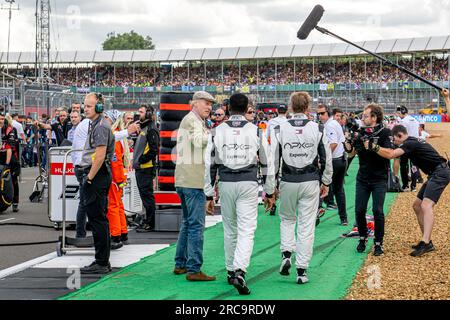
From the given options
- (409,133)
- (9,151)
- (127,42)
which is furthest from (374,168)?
(127,42)

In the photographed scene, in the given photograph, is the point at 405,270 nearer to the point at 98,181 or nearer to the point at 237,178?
the point at 237,178

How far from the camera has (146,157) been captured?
41.0 feet

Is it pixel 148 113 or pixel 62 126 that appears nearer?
pixel 148 113

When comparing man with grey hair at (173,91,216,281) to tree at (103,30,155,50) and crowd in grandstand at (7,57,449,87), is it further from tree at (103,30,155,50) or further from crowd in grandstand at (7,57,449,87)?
tree at (103,30,155,50)

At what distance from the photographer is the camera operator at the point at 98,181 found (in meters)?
8.71

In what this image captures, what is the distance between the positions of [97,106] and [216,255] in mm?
2572

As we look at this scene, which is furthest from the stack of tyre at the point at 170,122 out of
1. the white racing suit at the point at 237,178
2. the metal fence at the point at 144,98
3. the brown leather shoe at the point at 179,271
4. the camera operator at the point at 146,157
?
the white racing suit at the point at 237,178

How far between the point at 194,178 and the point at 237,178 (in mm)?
688

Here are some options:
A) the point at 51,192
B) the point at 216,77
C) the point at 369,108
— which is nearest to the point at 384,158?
the point at 369,108

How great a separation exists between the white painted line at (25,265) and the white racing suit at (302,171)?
10.4ft

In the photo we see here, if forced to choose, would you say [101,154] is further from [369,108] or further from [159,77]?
[159,77]

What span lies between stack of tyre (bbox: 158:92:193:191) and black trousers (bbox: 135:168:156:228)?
130cm

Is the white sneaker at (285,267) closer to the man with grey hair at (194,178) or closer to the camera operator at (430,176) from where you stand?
the man with grey hair at (194,178)

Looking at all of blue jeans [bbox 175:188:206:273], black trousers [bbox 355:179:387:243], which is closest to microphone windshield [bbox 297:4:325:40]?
black trousers [bbox 355:179:387:243]
